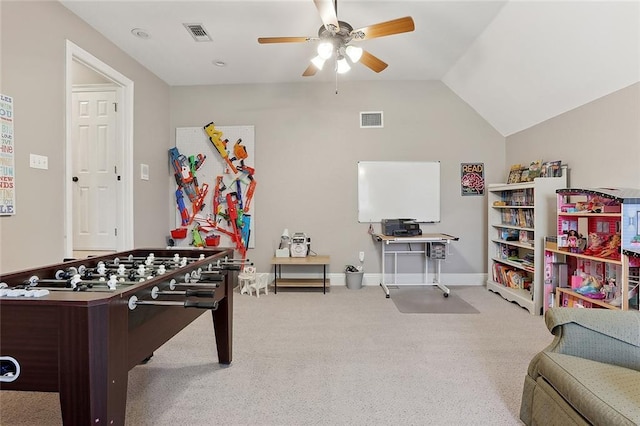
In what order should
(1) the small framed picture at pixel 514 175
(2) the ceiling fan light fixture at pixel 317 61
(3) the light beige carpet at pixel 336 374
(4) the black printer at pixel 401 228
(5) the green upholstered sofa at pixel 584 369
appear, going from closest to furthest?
(5) the green upholstered sofa at pixel 584 369, (3) the light beige carpet at pixel 336 374, (2) the ceiling fan light fixture at pixel 317 61, (1) the small framed picture at pixel 514 175, (4) the black printer at pixel 401 228

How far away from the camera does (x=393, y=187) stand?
4406mm

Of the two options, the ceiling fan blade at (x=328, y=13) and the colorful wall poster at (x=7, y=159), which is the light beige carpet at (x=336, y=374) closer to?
the colorful wall poster at (x=7, y=159)

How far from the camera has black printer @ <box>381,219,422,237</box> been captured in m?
4.05

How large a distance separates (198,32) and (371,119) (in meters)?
2.34

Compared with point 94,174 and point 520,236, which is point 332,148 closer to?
point 520,236

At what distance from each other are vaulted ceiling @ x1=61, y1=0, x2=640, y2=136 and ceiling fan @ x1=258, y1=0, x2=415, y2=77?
1.26 feet

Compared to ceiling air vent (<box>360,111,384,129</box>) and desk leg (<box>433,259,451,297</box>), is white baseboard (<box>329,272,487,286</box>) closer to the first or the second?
desk leg (<box>433,259,451,297</box>)

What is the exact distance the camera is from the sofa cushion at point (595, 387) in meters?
1.05

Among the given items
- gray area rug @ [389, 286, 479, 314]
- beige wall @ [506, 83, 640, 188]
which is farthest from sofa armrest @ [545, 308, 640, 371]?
gray area rug @ [389, 286, 479, 314]

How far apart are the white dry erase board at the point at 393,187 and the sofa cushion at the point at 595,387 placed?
3052 millimetres

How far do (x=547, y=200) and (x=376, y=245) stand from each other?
201 cm

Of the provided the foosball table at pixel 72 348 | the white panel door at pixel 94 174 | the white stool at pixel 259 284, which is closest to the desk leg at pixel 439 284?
the white stool at pixel 259 284

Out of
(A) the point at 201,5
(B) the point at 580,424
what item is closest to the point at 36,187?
(A) the point at 201,5

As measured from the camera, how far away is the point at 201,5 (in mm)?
2715
